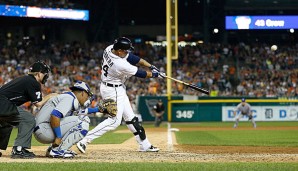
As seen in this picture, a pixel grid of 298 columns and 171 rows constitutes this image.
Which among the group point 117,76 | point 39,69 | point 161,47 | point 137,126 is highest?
point 161,47

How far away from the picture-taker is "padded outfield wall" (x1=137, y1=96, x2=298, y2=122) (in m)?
31.5

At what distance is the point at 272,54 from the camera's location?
121 ft

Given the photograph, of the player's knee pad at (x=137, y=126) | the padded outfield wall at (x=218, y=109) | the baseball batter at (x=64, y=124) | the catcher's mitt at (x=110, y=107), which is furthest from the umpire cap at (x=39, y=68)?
the padded outfield wall at (x=218, y=109)

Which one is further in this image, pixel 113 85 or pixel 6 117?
pixel 113 85

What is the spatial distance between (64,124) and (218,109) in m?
23.3

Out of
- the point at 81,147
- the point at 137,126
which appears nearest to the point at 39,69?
the point at 81,147

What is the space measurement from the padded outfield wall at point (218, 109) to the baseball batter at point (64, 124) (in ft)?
72.0

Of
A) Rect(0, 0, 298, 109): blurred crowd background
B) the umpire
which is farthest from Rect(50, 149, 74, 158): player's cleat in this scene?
Rect(0, 0, 298, 109): blurred crowd background

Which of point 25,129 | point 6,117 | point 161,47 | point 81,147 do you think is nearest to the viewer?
point 6,117

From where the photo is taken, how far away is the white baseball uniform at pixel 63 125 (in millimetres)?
9211

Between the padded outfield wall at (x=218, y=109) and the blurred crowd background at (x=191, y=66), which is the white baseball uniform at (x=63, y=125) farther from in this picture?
the padded outfield wall at (x=218, y=109)

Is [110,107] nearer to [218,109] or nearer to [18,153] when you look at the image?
[18,153]

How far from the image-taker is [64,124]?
9.27 m

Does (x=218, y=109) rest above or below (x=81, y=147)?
below
